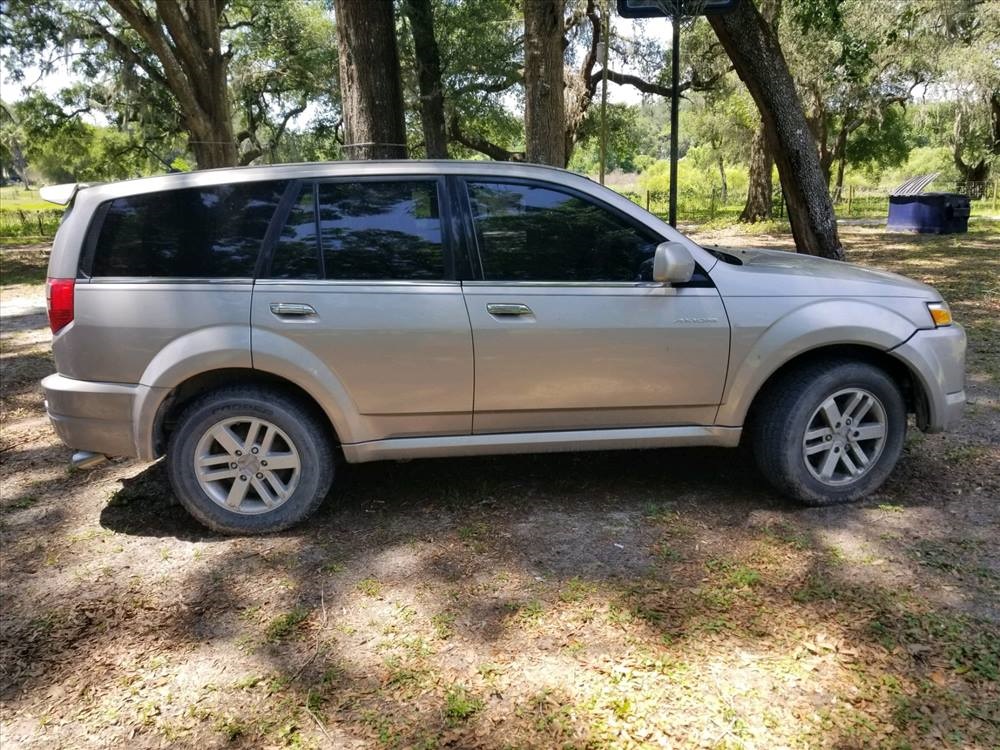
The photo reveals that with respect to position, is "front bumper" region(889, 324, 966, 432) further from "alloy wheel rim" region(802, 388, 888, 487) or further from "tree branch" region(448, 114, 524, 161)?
"tree branch" region(448, 114, 524, 161)

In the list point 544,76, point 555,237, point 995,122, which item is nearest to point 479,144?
point 544,76

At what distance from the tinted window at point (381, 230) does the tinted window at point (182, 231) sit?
34cm

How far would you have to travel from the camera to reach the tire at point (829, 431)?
3.88m

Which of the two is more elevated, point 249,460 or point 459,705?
point 249,460

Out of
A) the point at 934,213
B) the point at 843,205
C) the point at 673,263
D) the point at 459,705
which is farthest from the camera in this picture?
the point at 843,205

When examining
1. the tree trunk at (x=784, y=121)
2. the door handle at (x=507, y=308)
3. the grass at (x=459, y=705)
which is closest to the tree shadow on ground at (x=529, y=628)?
the grass at (x=459, y=705)

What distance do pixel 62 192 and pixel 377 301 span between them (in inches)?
72.6

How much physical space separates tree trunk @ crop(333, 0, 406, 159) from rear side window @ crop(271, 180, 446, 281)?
3846mm

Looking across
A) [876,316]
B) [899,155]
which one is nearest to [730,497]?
[876,316]

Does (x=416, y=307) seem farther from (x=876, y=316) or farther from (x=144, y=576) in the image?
(x=876, y=316)

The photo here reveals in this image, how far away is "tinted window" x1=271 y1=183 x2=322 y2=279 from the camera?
375 centimetres

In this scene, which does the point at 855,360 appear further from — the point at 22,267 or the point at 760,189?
the point at 760,189

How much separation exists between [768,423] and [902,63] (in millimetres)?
27003

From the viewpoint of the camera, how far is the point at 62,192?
404 centimetres
